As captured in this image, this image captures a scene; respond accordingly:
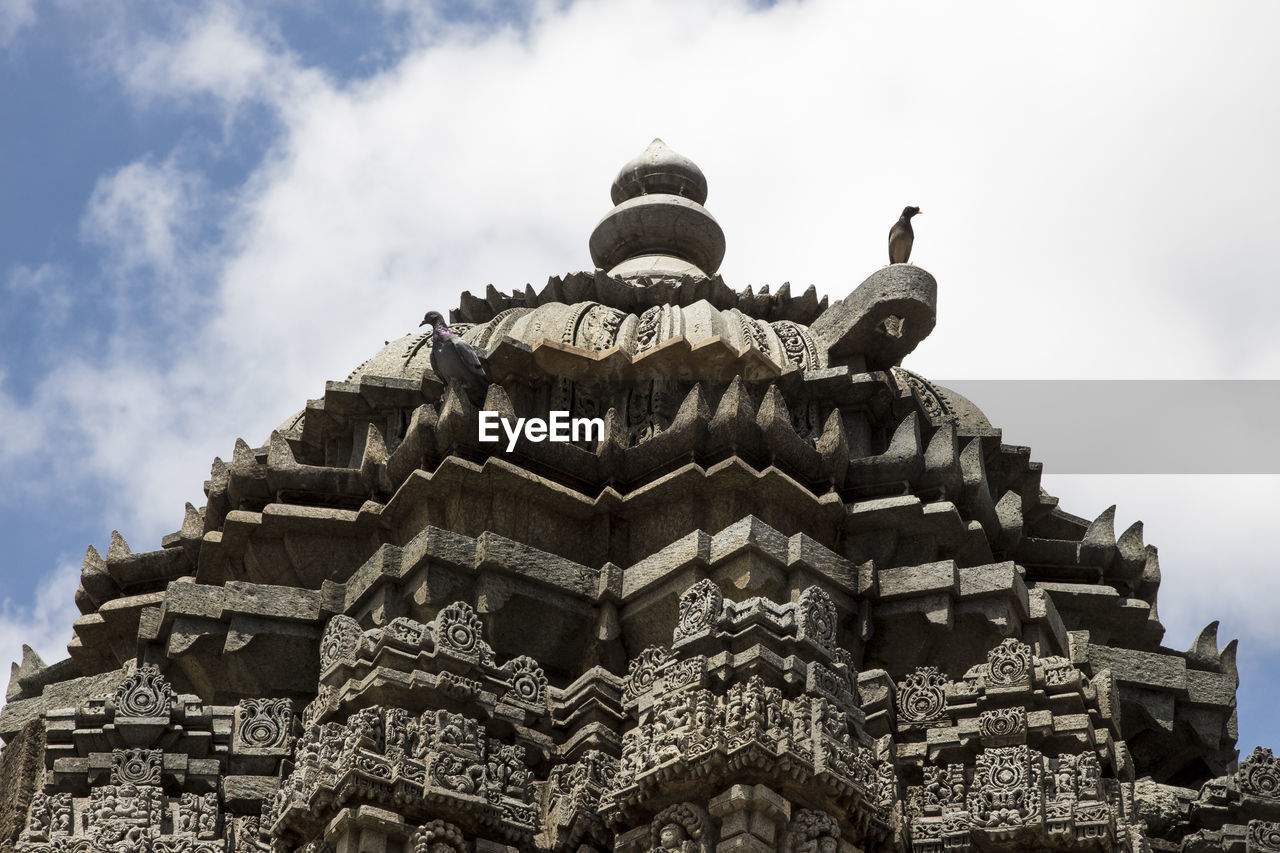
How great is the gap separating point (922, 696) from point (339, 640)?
5402 millimetres

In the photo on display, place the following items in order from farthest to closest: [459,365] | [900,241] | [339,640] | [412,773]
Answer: [900,241], [459,365], [339,640], [412,773]

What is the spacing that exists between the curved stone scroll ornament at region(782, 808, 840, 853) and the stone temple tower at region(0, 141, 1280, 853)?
0.04 m

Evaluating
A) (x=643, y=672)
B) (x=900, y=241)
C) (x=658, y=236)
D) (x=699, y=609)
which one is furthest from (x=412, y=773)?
(x=658, y=236)

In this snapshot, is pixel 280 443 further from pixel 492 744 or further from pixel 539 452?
pixel 492 744

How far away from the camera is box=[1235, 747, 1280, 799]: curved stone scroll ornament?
68.0ft

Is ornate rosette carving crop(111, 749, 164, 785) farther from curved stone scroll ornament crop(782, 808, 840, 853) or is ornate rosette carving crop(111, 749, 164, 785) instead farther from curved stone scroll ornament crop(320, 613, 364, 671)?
curved stone scroll ornament crop(782, 808, 840, 853)

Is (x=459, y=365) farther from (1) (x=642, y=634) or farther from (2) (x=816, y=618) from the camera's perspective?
(2) (x=816, y=618)

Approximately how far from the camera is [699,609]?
19.3 m

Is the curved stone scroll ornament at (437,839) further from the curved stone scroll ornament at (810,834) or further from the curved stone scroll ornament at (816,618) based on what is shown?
the curved stone scroll ornament at (816,618)

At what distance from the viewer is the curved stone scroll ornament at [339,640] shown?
19.8 meters

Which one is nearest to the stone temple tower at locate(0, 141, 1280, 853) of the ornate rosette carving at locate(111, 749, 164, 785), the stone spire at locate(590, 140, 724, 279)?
the ornate rosette carving at locate(111, 749, 164, 785)

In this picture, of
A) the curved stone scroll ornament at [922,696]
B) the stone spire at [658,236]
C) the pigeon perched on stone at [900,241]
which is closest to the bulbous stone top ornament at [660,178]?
the stone spire at [658,236]

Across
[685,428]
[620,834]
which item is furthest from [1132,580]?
[620,834]

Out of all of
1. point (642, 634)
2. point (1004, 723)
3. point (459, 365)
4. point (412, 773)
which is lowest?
point (412, 773)
